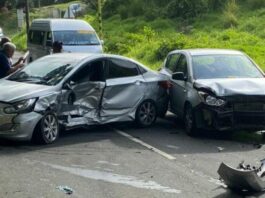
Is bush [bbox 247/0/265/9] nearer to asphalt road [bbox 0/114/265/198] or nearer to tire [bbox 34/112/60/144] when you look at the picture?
asphalt road [bbox 0/114/265/198]

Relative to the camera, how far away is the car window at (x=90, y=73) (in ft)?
35.2

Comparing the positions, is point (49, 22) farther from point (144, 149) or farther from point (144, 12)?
point (144, 12)

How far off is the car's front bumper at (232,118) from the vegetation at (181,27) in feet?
32.3

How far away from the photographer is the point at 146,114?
12000 millimetres

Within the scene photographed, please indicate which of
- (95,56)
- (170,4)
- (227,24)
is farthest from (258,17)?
(95,56)

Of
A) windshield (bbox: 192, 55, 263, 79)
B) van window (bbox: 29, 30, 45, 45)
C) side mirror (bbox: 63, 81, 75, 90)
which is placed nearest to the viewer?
side mirror (bbox: 63, 81, 75, 90)

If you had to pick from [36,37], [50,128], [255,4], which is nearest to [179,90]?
[50,128]

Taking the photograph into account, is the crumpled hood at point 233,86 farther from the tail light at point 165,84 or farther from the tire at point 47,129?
the tire at point 47,129

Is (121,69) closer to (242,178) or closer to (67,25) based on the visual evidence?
(242,178)

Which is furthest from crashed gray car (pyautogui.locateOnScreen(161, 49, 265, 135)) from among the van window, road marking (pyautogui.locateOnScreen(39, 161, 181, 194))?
the van window

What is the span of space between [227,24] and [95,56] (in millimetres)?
20460

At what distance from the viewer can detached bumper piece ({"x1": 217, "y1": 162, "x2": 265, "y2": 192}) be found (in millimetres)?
6887

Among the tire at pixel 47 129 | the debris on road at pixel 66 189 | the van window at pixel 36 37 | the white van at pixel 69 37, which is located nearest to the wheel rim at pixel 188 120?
the tire at pixel 47 129

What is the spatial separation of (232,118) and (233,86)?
2.01 ft
